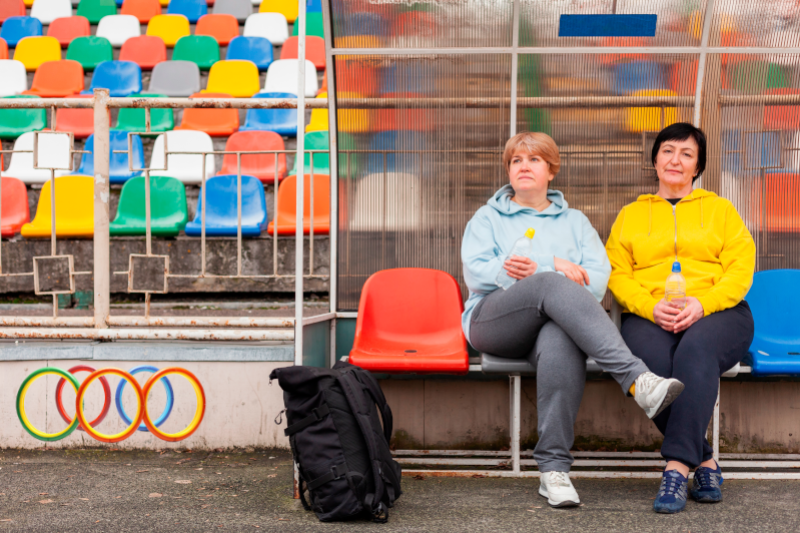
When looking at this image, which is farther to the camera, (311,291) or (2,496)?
(311,291)

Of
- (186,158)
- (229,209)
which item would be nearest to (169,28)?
(186,158)

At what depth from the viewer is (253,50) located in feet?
27.0

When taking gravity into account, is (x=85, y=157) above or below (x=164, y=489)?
above

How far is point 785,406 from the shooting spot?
3.32 meters

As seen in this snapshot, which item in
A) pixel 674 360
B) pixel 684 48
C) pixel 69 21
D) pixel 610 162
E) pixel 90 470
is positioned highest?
pixel 69 21

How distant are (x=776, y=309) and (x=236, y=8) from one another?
838 cm

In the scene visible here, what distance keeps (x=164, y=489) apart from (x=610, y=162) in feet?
8.96

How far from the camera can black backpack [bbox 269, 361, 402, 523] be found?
2309 millimetres

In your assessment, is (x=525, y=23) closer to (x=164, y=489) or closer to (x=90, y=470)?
(x=164, y=489)

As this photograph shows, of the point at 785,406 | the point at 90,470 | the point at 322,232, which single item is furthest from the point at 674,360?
the point at 322,232

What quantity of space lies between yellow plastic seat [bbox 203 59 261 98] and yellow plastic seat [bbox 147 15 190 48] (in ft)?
5.58

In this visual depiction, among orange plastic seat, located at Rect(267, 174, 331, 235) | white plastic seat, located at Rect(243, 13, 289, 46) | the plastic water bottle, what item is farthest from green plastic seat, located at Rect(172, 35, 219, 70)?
the plastic water bottle

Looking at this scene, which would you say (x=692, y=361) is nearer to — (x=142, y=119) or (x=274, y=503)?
(x=274, y=503)

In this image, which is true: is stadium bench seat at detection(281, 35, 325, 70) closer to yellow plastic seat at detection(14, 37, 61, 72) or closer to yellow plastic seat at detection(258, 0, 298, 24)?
yellow plastic seat at detection(258, 0, 298, 24)
